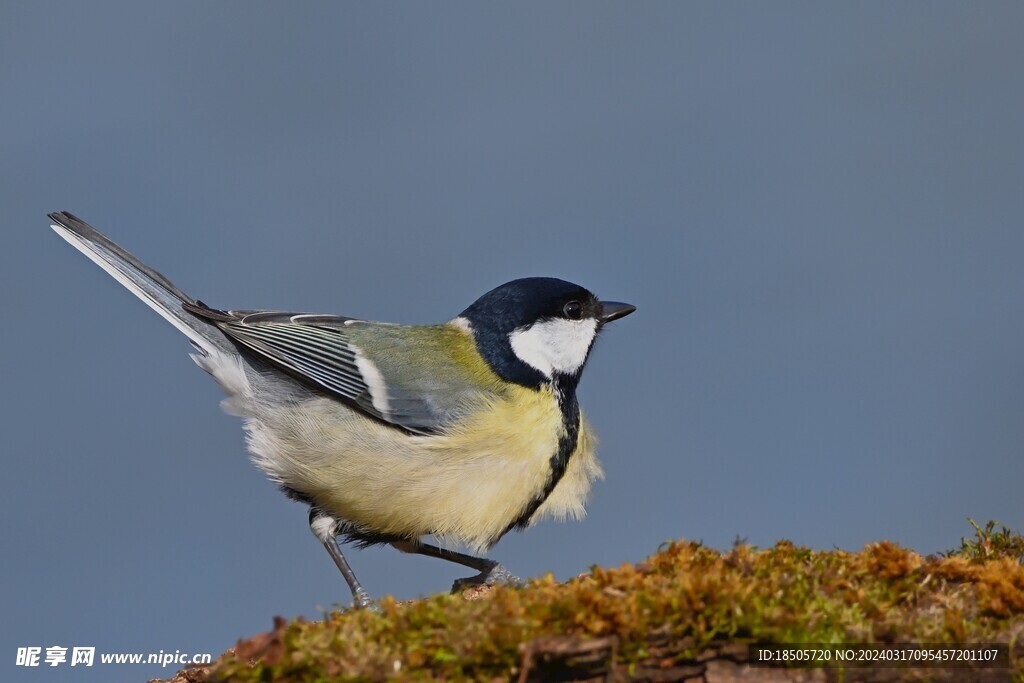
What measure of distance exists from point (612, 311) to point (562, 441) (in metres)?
0.70

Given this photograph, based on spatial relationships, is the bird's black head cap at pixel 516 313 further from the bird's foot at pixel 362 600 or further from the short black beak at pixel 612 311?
the bird's foot at pixel 362 600

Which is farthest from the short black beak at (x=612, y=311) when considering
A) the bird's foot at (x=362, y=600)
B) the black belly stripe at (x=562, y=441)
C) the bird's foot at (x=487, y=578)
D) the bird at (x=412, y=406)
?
the bird's foot at (x=362, y=600)

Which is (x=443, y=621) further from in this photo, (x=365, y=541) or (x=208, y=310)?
(x=208, y=310)

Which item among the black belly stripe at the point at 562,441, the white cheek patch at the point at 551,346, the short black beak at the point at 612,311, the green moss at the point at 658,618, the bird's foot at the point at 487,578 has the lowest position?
the green moss at the point at 658,618

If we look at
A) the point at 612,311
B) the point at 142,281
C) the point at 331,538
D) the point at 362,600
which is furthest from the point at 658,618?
the point at 142,281

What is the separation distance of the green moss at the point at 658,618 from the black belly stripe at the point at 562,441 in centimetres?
139

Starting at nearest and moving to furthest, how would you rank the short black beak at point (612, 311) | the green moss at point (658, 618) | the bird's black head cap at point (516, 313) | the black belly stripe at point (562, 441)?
1. the green moss at point (658, 618)
2. the black belly stripe at point (562, 441)
3. the bird's black head cap at point (516, 313)
4. the short black beak at point (612, 311)

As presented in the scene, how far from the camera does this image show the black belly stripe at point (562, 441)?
384 cm

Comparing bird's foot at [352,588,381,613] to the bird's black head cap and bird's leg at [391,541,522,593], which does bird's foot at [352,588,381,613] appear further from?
the bird's black head cap

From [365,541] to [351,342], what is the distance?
79cm

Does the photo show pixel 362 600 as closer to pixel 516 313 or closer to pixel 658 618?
pixel 516 313

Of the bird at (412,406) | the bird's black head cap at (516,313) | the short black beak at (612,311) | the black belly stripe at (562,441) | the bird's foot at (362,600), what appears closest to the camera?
the bird's foot at (362,600)

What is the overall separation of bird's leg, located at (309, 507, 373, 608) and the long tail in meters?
0.78

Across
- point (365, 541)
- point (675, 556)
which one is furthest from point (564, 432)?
point (675, 556)
